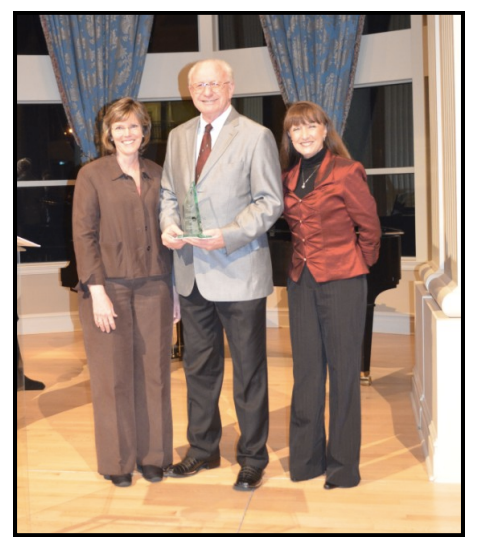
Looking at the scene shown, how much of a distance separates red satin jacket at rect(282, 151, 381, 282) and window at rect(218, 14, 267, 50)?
16.2 ft

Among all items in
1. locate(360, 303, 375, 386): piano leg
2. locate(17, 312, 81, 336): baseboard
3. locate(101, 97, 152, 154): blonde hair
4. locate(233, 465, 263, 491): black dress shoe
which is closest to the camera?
locate(101, 97, 152, 154): blonde hair

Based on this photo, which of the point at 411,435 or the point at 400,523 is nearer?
the point at 400,523

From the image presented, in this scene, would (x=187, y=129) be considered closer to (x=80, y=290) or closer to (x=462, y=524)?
(x=80, y=290)

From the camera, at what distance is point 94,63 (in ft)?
24.6

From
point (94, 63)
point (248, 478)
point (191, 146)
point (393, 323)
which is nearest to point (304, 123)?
point (191, 146)

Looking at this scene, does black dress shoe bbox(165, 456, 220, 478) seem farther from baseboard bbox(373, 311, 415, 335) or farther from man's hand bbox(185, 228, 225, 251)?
baseboard bbox(373, 311, 415, 335)

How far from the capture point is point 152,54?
778 centimetres

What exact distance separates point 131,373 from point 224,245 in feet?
2.40

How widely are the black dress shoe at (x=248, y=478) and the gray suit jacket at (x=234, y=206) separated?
0.75 m

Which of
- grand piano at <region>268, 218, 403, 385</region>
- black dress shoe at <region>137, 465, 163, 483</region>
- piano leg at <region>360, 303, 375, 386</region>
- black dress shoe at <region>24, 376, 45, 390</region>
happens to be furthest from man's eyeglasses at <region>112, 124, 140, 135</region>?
black dress shoe at <region>24, 376, 45, 390</region>

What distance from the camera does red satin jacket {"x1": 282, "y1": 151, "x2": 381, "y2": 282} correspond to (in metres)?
3.04

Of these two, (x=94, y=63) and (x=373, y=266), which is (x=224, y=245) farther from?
(x=94, y=63)

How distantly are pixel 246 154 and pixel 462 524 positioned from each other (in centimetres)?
164
